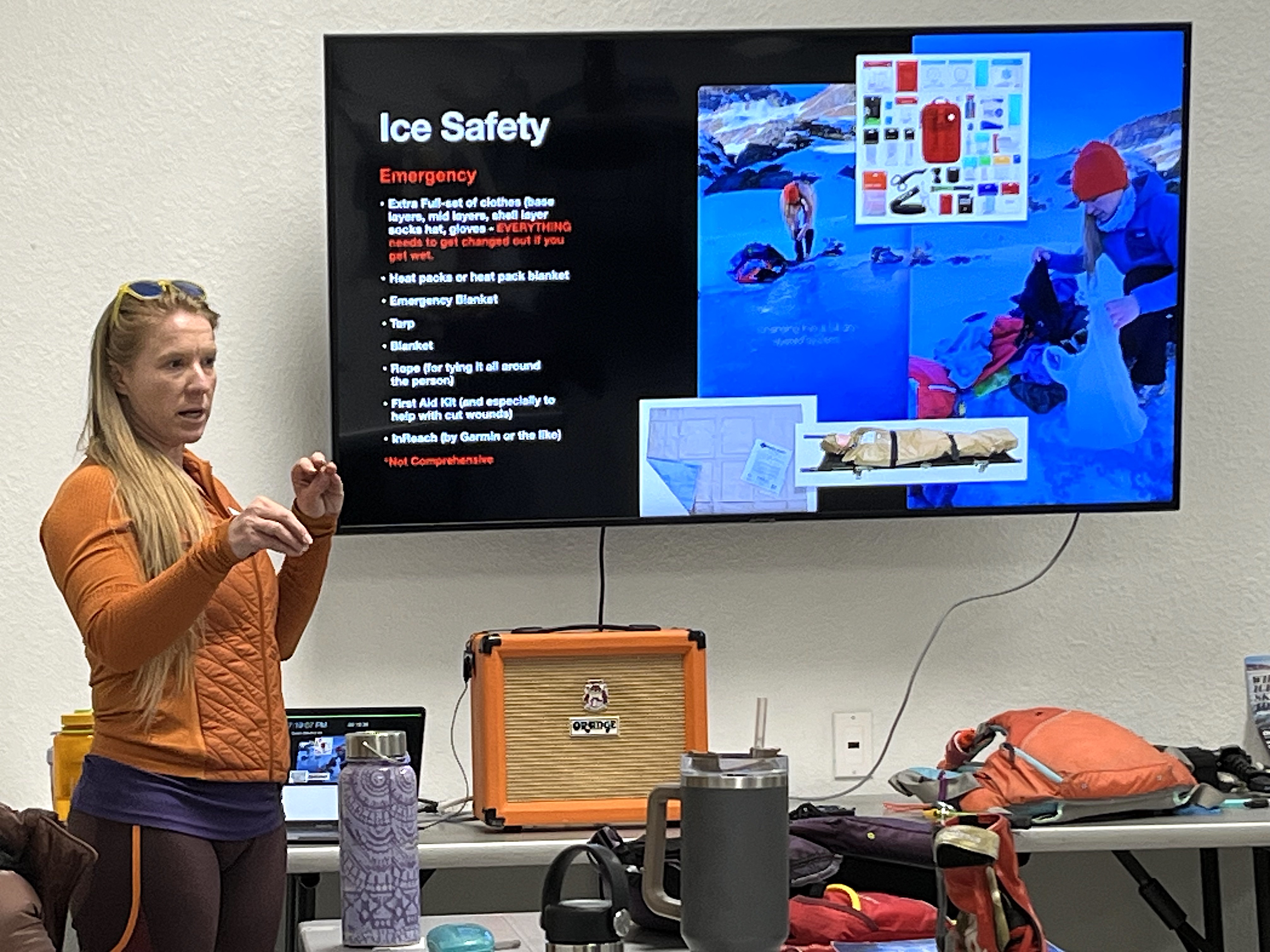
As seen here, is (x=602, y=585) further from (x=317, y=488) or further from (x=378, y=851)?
(x=378, y=851)

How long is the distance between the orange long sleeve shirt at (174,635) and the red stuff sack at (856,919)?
775 millimetres

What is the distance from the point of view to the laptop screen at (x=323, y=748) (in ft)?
8.91

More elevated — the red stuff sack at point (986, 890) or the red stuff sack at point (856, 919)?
the red stuff sack at point (986, 890)

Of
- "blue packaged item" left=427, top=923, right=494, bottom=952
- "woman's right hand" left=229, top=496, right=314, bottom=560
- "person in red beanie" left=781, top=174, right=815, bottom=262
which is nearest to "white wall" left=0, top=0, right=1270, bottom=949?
"person in red beanie" left=781, top=174, right=815, bottom=262

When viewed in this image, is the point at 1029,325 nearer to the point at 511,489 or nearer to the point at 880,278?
the point at 880,278

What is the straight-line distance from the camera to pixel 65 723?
110 inches

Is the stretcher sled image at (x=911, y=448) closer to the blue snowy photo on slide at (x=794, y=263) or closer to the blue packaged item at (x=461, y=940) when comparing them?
the blue snowy photo on slide at (x=794, y=263)

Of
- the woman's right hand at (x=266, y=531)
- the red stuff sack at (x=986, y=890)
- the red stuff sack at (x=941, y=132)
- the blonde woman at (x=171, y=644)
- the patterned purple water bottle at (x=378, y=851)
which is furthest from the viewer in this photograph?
the red stuff sack at (x=941, y=132)

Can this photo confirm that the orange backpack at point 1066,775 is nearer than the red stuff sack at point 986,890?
No

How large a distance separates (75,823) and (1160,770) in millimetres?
1733

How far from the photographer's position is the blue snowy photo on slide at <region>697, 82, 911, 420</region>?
2.99m

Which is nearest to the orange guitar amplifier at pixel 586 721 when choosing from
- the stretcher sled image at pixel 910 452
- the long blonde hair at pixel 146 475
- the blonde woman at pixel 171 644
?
the stretcher sled image at pixel 910 452

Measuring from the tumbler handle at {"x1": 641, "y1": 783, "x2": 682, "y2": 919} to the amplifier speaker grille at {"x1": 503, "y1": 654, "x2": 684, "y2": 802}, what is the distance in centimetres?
123

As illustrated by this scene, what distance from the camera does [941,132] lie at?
3035mm
